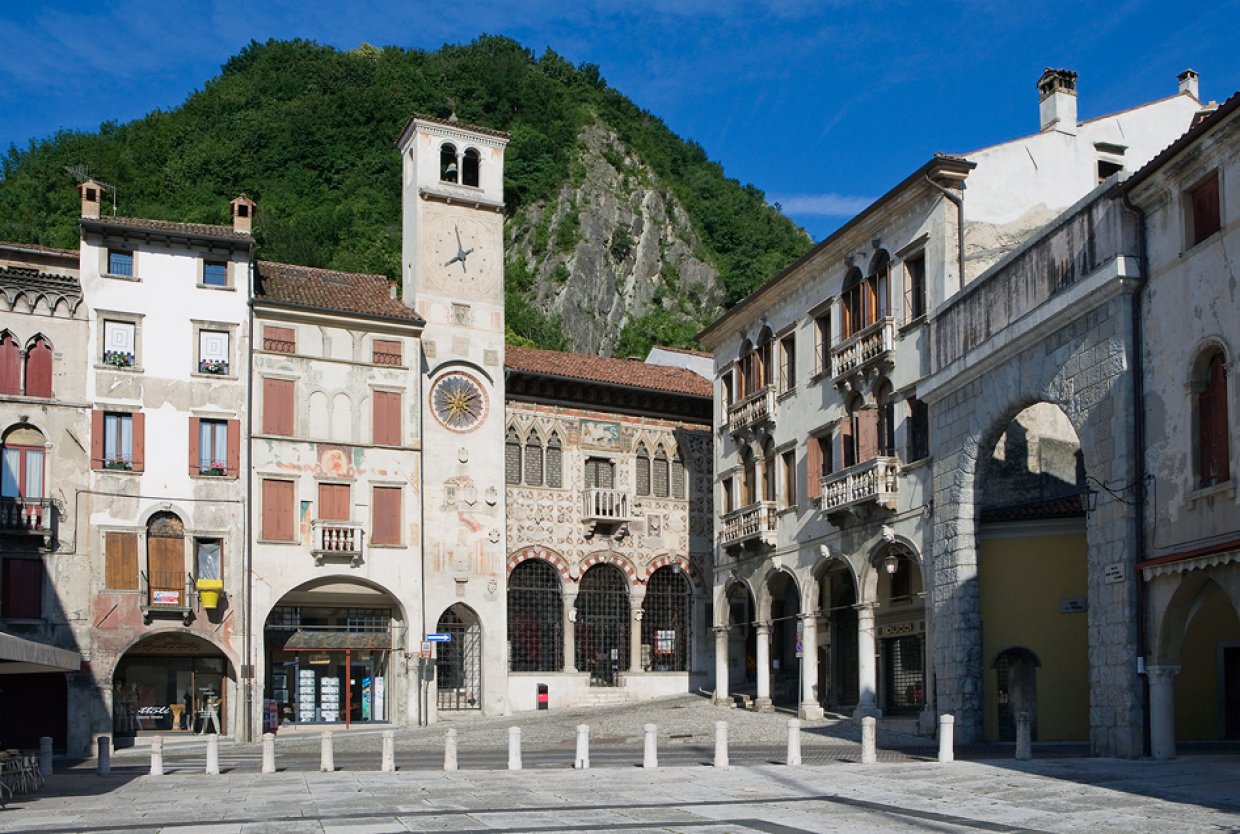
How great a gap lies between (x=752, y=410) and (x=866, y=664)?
32.2 feet

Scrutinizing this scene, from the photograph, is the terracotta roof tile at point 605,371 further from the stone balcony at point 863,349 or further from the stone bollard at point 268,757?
the stone bollard at point 268,757

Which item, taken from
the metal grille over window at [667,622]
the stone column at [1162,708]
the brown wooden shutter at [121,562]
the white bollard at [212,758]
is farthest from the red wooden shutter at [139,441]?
the stone column at [1162,708]

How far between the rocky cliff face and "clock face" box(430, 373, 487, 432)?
38.6 m

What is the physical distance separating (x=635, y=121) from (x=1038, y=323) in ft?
269

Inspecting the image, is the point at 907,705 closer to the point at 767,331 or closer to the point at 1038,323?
the point at 767,331

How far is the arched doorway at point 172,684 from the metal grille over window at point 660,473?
49.6ft

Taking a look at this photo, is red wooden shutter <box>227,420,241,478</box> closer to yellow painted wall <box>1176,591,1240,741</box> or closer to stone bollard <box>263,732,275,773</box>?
stone bollard <box>263,732,275,773</box>

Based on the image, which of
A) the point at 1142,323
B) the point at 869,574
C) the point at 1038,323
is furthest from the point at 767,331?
the point at 1142,323

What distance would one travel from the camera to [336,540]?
1596 inches

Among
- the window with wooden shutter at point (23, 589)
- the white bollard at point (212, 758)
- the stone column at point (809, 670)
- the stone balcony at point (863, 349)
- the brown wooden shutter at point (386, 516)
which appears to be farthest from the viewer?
the brown wooden shutter at point (386, 516)

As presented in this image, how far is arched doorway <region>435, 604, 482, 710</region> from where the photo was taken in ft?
141

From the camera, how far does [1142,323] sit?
23328 millimetres

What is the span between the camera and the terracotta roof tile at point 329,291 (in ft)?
138

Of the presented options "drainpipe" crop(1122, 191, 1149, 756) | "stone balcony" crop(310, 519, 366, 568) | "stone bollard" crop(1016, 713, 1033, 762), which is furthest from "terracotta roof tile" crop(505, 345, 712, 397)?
"drainpipe" crop(1122, 191, 1149, 756)
